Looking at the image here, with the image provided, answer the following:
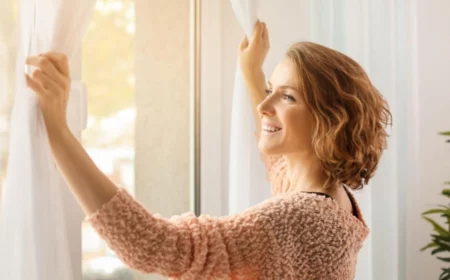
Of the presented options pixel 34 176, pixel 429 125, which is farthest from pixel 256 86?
pixel 429 125

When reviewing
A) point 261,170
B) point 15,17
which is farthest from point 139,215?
point 261,170

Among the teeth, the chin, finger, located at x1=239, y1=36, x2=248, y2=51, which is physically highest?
finger, located at x1=239, y1=36, x2=248, y2=51

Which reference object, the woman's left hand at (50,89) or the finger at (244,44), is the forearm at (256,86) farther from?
the woman's left hand at (50,89)

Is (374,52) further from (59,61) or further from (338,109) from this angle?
(59,61)

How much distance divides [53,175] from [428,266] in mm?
1714

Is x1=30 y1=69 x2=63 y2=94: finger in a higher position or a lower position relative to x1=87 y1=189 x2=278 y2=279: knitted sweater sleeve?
higher

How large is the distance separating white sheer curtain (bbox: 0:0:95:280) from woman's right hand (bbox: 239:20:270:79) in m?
0.57

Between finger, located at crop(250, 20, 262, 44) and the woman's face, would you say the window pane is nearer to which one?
finger, located at crop(250, 20, 262, 44)

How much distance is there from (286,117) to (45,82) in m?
0.53

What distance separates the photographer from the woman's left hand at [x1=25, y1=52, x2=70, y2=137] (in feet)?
4.07

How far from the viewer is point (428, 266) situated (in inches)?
101

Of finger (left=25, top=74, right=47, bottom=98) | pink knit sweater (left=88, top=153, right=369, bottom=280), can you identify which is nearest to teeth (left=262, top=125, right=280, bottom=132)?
pink knit sweater (left=88, top=153, right=369, bottom=280)

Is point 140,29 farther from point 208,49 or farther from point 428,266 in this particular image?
point 428,266

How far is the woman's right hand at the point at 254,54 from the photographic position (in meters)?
1.83
